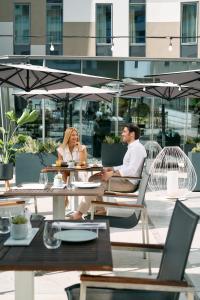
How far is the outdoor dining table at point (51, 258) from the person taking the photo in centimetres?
301

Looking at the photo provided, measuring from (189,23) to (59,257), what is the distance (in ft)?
68.4

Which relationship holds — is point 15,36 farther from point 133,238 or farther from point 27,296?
point 27,296

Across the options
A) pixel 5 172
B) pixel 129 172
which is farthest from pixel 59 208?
pixel 5 172

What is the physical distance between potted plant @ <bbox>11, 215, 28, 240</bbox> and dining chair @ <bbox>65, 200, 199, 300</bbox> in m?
0.47

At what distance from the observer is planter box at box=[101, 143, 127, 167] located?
16344 mm

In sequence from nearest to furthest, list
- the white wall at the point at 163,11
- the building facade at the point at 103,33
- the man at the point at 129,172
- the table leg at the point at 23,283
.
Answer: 1. the table leg at the point at 23,283
2. the man at the point at 129,172
3. the building facade at the point at 103,33
4. the white wall at the point at 163,11

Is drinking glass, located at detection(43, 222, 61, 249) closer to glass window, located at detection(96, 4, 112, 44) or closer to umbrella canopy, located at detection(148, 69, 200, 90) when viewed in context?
umbrella canopy, located at detection(148, 69, 200, 90)

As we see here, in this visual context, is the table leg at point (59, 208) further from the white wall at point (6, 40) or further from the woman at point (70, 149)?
the white wall at point (6, 40)

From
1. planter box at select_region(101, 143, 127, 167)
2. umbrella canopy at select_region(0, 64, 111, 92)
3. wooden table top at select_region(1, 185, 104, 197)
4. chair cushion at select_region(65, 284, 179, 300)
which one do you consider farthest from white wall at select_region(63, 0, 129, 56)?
chair cushion at select_region(65, 284, 179, 300)

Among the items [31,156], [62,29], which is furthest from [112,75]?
[31,156]

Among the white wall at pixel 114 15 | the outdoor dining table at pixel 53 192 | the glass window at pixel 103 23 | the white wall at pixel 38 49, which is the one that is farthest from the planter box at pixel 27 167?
the glass window at pixel 103 23

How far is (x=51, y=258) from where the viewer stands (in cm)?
316

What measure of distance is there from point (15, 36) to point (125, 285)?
20.5 meters

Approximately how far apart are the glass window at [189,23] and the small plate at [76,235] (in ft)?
65.4
